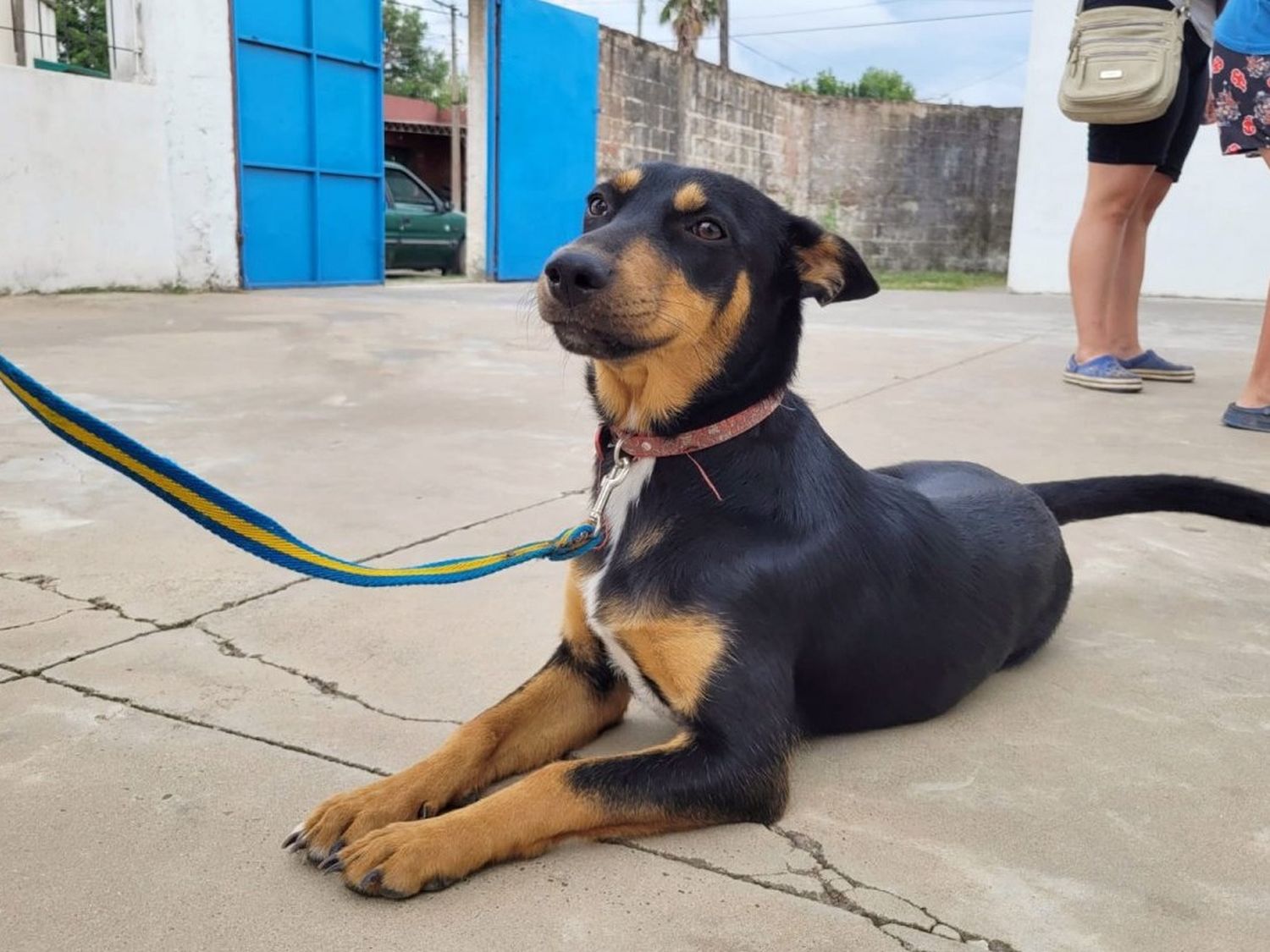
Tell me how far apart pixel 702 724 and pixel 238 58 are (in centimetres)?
1095

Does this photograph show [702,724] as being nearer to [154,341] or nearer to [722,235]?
[722,235]

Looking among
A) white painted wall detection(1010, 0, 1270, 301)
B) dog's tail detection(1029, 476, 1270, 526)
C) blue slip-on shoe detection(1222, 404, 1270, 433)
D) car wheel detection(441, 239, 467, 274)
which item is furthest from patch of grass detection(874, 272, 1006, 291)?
dog's tail detection(1029, 476, 1270, 526)

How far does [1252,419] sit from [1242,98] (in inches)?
53.1

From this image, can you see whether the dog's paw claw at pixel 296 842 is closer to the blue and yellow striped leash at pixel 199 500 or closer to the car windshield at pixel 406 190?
the blue and yellow striped leash at pixel 199 500

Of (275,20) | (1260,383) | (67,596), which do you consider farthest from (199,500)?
(275,20)

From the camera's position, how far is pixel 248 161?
1125cm

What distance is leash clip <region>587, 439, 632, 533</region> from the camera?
205 centimetres

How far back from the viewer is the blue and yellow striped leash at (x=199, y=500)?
73.2 inches

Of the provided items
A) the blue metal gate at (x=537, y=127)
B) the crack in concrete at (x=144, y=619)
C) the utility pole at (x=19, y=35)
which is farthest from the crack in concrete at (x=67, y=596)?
the utility pole at (x=19, y=35)

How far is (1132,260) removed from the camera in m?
5.97

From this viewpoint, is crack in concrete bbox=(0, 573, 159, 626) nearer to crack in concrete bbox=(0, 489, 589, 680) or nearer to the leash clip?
crack in concrete bbox=(0, 489, 589, 680)

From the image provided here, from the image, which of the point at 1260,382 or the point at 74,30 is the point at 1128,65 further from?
the point at 74,30

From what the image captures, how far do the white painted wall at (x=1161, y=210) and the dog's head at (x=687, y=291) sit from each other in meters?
11.9

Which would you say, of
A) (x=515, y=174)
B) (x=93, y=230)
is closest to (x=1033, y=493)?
(x=93, y=230)
